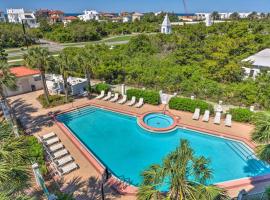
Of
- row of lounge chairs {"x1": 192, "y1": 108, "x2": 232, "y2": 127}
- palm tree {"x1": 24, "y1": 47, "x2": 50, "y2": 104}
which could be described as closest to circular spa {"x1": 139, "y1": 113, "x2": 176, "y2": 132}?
row of lounge chairs {"x1": 192, "y1": 108, "x2": 232, "y2": 127}

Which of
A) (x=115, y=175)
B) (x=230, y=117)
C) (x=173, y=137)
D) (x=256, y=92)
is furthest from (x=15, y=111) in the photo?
(x=256, y=92)

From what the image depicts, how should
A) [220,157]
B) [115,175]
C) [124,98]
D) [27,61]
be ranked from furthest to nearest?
[124,98] < [27,61] < [220,157] < [115,175]

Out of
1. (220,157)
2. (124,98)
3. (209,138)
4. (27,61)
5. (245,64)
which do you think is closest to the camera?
(220,157)

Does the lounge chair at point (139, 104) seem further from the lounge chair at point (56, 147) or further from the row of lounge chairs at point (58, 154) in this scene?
the lounge chair at point (56, 147)

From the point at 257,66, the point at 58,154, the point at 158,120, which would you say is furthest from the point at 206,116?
the point at 257,66

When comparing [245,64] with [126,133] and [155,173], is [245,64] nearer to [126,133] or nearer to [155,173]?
[126,133]
